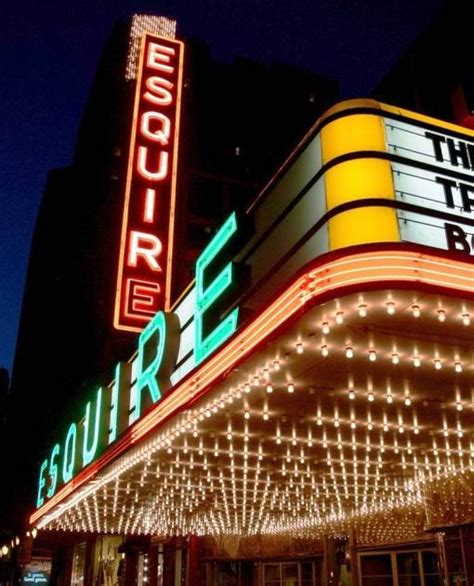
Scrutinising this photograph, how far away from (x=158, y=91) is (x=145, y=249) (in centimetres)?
454

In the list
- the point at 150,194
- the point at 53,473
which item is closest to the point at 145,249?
the point at 150,194

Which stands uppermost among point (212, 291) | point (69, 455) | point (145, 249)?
point (145, 249)

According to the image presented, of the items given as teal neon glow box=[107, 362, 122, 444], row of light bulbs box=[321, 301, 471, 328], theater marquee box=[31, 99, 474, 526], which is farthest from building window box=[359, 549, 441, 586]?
row of light bulbs box=[321, 301, 471, 328]

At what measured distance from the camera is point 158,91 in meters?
15.8

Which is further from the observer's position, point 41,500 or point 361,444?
point 41,500

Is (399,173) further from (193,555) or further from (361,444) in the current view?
(193,555)

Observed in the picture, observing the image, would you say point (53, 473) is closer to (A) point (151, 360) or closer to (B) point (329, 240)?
(A) point (151, 360)

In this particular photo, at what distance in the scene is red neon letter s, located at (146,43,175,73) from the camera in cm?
1625

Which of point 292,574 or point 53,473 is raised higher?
point 53,473

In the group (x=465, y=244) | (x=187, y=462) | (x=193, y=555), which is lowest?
(x=193, y=555)

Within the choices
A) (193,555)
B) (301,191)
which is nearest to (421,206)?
(301,191)

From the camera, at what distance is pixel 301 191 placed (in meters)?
8.06

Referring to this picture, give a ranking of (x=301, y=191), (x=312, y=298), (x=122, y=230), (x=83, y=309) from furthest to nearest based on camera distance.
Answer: (x=83, y=309) → (x=122, y=230) → (x=301, y=191) → (x=312, y=298)

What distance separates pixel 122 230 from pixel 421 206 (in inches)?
326
